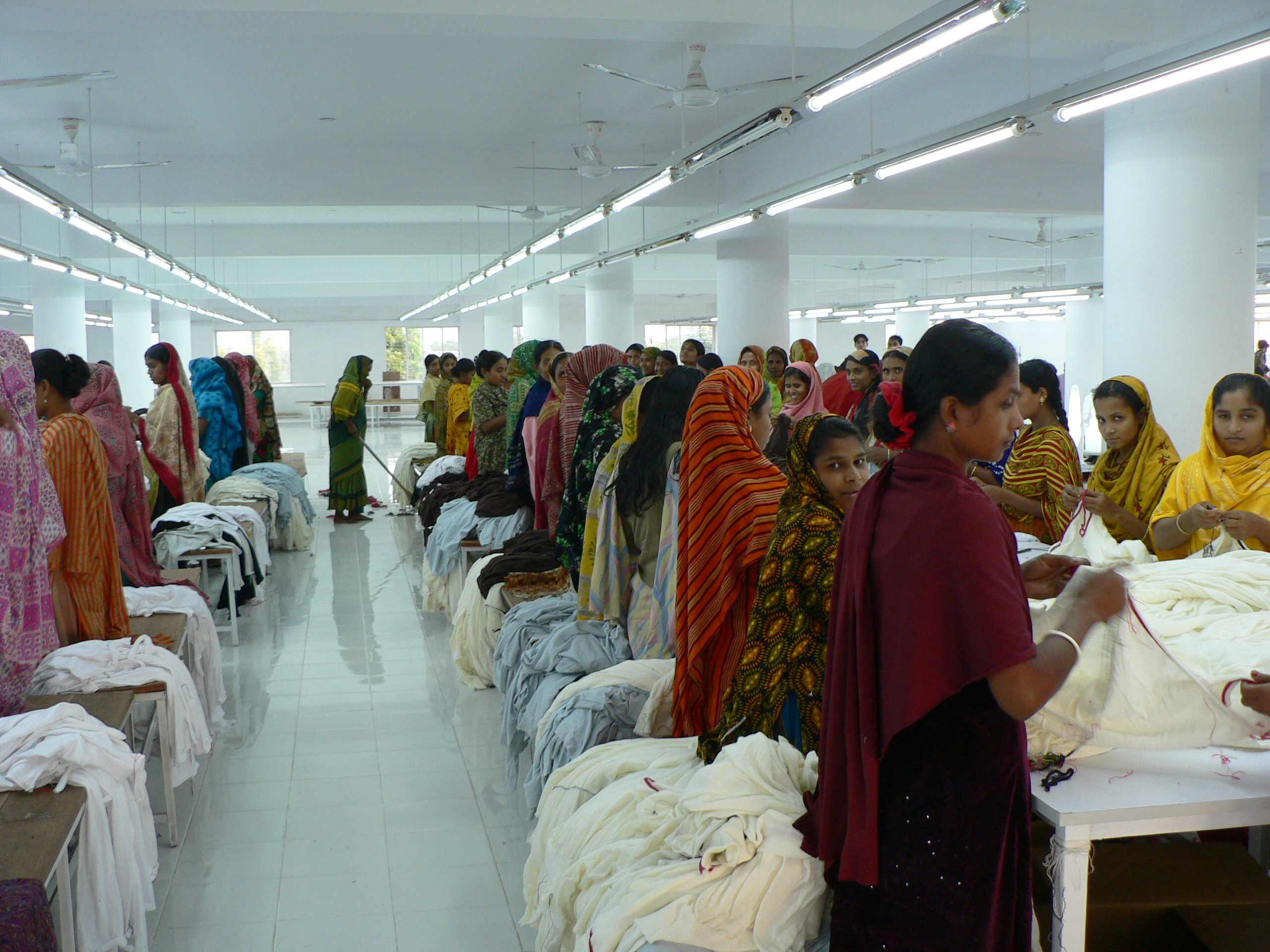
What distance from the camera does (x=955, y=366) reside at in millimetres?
1607

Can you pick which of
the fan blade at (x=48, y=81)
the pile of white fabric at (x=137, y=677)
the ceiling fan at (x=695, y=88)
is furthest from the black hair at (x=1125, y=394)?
the fan blade at (x=48, y=81)

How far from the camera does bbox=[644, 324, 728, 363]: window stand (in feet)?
94.7

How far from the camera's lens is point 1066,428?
454cm

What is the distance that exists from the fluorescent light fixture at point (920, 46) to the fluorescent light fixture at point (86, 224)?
17.2 feet

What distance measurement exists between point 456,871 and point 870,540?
7.14 feet

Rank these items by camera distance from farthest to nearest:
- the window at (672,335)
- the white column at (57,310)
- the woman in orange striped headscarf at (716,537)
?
1. the window at (672,335)
2. the white column at (57,310)
3. the woman in orange striped headscarf at (716,537)

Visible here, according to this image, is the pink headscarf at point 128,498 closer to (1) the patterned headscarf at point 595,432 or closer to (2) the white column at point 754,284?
(1) the patterned headscarf at point 595,432

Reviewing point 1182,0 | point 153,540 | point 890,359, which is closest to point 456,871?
point 153,540

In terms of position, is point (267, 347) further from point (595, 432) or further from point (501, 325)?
point (595, 432)

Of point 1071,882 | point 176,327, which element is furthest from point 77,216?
point 176,327

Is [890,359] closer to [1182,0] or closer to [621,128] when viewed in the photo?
[1182,0]

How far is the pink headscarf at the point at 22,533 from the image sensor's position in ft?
10.1

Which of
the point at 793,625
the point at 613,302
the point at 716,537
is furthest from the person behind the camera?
the point at 613,302

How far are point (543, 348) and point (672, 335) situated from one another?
75.9 feet
